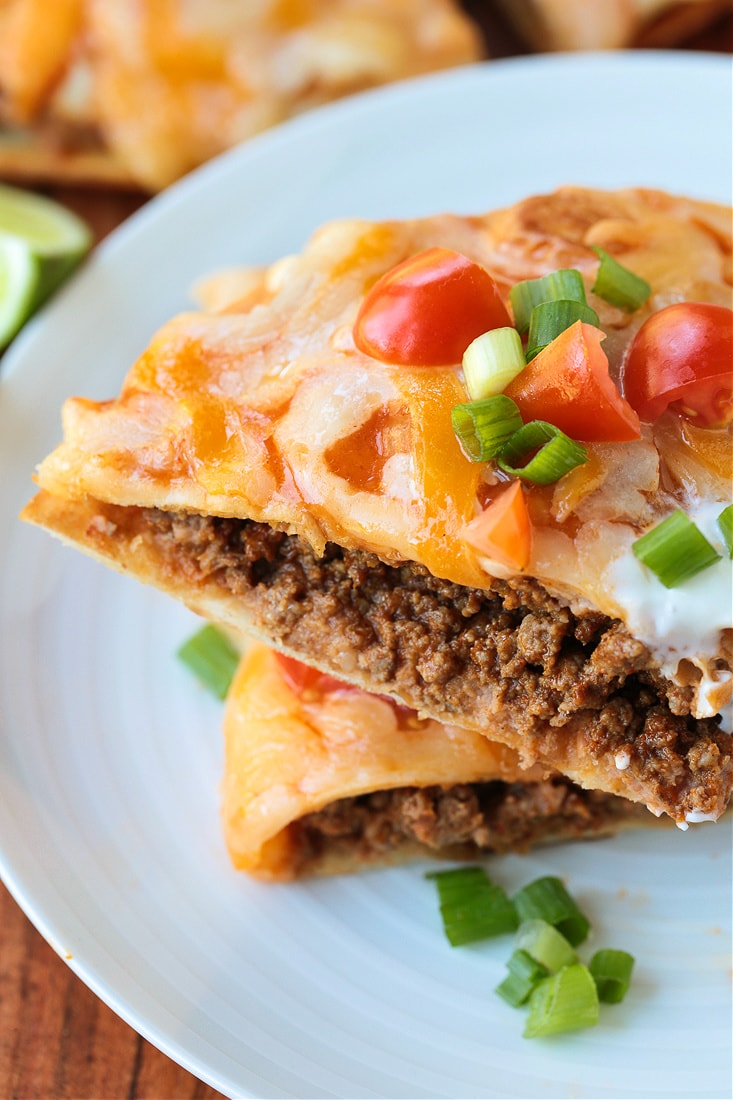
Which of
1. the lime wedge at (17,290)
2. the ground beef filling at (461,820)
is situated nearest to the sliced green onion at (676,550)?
the ground beef filling at (461,820)

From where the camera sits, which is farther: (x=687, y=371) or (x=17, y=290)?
(x=17, y=290)

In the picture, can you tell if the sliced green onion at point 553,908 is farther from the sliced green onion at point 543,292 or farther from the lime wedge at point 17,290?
the lime wedge at point 17,290

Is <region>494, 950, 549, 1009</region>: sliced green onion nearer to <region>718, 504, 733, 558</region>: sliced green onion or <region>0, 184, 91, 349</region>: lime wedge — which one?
<region>718, 504, 733, 558</region>: sliced green onion

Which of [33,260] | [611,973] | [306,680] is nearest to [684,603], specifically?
[611,973]

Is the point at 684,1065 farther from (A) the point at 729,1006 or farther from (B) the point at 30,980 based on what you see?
(B) the point at 30,980

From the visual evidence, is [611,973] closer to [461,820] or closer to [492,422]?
[461,820]

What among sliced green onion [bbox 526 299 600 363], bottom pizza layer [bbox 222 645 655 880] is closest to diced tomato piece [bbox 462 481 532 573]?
sliced green onion [bbox 526 299 600 363]
